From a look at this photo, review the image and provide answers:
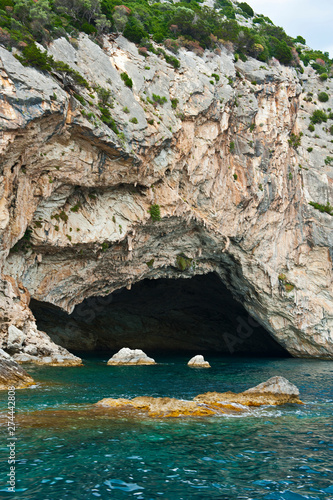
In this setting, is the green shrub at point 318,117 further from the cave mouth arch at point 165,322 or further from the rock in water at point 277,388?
the rock in water at point 277,388

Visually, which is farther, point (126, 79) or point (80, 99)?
point (126, 79)

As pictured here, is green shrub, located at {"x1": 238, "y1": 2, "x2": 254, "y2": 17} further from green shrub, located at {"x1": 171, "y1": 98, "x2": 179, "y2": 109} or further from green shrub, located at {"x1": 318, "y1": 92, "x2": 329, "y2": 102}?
green shrub, located at {"x1": 171, "y1": 98, "x2": 179, "y2": 109}

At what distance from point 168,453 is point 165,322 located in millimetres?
42141

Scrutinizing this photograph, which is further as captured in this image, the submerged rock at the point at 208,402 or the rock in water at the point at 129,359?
the rock in water at the point at 129,359

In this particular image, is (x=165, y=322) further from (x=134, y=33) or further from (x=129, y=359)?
(x=134, y=33)

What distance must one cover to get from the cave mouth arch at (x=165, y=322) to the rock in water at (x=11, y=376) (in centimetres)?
2274

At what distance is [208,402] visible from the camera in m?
14.8

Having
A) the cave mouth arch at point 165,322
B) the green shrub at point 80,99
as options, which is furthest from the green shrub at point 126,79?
the cave mouth arch at point 165,322

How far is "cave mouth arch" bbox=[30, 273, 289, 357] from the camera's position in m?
44.6

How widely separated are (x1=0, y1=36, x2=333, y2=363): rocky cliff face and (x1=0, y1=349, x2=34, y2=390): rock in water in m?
7.53

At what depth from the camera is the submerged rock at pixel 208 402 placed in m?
13.1

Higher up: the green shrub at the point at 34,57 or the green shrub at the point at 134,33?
the green shrub at the point at 134,33

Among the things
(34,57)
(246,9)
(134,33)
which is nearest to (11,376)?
(34,57)

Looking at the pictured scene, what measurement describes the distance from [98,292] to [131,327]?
16231mm
